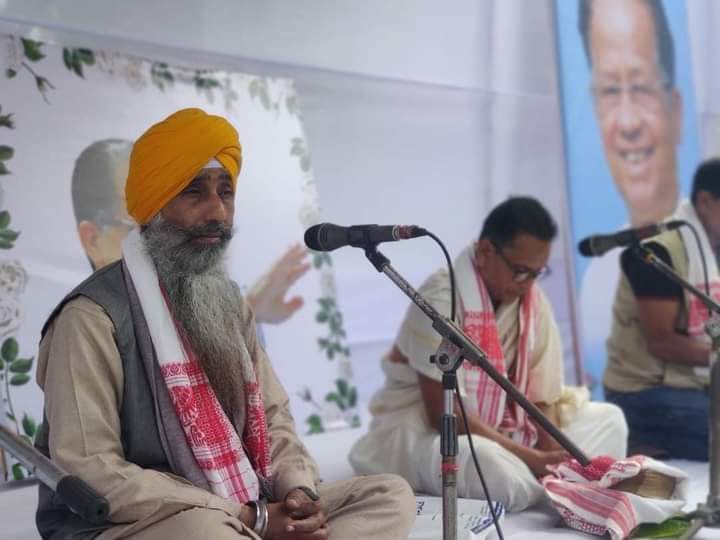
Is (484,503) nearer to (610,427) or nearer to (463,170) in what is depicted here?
(610,427)

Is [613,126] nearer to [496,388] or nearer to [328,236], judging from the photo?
[496,388]

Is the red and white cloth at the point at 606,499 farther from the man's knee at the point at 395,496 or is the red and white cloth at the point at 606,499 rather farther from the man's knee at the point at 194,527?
the man's knee at the point at 194,527

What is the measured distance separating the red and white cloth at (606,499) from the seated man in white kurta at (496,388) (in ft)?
0.53

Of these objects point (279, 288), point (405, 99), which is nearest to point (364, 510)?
point (279, 288)

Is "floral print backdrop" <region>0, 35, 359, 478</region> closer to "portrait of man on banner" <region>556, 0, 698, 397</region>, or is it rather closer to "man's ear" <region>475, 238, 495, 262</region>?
"man's ear" <region>475, 238, 495, 262</region>

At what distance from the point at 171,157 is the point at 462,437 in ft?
5.32

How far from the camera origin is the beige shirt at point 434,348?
393 cm

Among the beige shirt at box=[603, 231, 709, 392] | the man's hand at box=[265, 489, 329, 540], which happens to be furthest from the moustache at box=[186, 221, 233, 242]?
the beige shirt at box=[603, 231, 709, 392]

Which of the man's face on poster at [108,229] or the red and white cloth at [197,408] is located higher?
the man's face on poster at [108,229]

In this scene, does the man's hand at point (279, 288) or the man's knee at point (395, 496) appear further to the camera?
the man's hand at point (279, 288)

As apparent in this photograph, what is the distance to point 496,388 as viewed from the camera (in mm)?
3938

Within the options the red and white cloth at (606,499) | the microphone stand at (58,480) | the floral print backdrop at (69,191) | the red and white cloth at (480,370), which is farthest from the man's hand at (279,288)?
the microphone stand at (58,480)

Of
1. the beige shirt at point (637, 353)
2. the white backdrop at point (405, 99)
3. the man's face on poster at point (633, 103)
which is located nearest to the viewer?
the beige shirt at point (637, 353)

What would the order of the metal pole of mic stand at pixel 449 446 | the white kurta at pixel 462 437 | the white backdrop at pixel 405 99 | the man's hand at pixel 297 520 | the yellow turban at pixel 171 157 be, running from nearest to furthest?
the metal pole of mic stand at pixel 449 446, the man's hand at pixel 297 520, the yellow turban at pixel 171 157, the white kurta at pixel 462 437, the white backdrop at pixel 405 99
